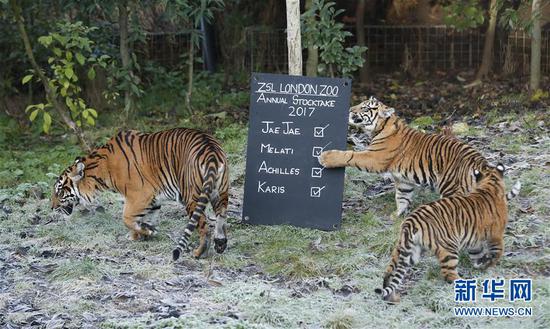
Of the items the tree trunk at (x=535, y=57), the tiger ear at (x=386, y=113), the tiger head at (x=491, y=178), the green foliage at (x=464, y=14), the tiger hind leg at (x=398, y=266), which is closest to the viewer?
the tiger hind leg at (x=398, y=266)

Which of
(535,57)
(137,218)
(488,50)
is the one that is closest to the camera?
(137,218)

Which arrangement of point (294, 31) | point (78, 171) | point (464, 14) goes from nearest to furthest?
point (78, 171)
point (294, 31)
point (464, 14)

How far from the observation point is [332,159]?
7.16 metres

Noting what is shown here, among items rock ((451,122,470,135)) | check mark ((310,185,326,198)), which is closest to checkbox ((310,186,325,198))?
check mark ((310,185,326,198))

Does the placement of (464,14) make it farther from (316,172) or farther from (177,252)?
(177,252)

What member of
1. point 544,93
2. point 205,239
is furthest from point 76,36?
point 544,93

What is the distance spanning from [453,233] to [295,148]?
1981mm

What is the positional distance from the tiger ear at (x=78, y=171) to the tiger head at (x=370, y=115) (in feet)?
7.69

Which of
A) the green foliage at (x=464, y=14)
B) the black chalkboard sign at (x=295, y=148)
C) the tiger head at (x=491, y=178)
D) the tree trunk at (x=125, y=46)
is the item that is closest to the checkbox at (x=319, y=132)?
the black chalkboard sign at (x=295, y=148)

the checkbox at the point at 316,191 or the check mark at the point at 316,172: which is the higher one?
the check mark at the point at 316,172

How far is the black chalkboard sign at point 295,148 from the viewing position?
7.23 meters

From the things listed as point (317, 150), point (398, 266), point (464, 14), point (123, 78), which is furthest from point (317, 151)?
point (464, 14)

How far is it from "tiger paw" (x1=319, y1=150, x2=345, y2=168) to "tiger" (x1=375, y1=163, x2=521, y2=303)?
1340mm

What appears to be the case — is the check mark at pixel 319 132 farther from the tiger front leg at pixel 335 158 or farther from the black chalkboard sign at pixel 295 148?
the tiger front leg at pixel 335 158
